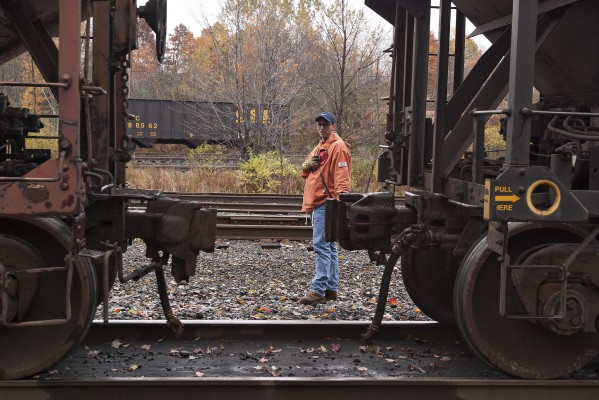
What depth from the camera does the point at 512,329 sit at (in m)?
4.41

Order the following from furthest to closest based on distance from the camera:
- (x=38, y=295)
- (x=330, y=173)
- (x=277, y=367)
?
1. (x=330, y=173)
2. (x=277, y=367)
3. (x=38, y=295)

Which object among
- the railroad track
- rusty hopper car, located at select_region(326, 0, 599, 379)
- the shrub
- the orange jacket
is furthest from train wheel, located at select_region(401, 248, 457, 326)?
the shrub

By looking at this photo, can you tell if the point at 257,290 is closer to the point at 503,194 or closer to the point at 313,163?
the point at 313,163

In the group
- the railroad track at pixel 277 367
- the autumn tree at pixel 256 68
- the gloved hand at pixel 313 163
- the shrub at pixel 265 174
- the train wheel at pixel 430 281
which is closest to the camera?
the railroad track at pixel 277 367

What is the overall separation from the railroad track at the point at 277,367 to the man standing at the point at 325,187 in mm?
1496

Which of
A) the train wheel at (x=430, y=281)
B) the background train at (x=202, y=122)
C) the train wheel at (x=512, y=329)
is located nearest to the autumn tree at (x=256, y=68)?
the background train at (x=202, y=122)

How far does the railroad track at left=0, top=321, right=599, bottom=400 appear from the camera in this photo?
3.91 m

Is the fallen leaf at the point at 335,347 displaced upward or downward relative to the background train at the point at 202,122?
downward

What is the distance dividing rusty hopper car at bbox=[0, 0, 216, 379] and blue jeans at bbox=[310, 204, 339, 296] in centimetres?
223

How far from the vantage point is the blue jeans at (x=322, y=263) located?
22.7 ft

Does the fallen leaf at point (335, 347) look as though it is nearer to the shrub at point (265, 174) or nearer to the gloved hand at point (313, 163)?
the gloved hand at point (313, 163)

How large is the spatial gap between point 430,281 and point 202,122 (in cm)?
2217

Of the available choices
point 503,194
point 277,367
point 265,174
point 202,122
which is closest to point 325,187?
point 277,367

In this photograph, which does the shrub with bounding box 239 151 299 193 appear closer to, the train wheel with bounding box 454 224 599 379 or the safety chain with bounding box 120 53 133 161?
the safety chain with bounding box 120 53 133 161
